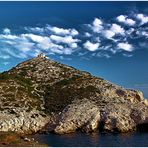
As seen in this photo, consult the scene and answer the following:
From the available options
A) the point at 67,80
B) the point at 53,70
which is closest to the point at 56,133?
the point at 67,80

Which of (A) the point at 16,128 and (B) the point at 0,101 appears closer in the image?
(A) the point at 16,128

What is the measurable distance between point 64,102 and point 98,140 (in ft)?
132

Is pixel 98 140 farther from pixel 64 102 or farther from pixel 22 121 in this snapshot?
pixel 64 102

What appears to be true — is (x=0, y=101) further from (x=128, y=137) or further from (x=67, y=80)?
(x=128, y=137)

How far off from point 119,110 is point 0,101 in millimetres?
39776

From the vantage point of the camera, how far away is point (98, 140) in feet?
303

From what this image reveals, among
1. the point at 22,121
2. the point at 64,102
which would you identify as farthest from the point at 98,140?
the point at 64,102

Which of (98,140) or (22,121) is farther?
(22,121)

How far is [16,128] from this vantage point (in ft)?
362

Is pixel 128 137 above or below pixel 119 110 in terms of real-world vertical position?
below

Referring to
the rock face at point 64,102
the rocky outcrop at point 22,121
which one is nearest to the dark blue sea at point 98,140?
the rock face at point 64,102

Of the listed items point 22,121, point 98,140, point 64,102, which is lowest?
point 98,140

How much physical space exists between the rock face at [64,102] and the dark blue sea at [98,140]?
738 centimetres

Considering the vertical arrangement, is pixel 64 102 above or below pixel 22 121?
above
